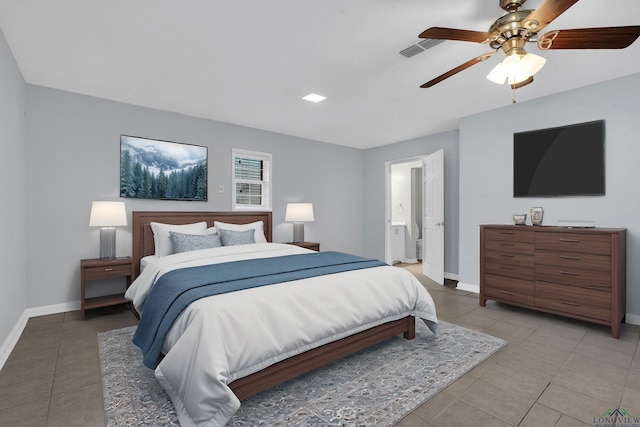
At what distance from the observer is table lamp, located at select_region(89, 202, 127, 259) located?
3.52m

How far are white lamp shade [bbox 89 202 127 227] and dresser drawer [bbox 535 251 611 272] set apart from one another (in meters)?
4.68

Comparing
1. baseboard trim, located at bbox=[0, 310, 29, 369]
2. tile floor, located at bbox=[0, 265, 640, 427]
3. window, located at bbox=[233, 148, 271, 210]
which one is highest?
window, located at bbox=[233, 148, 271, 210]

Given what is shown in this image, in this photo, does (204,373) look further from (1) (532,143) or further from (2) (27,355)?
(1) (532,143)

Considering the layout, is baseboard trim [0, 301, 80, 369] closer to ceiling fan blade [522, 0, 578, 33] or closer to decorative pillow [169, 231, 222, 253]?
decorative pillow [169, 231, 222, 253]

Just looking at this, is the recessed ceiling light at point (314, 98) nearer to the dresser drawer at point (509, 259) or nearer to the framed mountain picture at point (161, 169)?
the framed mountain picture at point (161, 169)

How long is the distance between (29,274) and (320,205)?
418 cm

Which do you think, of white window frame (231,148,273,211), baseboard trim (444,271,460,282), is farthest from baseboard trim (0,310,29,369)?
baseboard trim (444,271,460,282)

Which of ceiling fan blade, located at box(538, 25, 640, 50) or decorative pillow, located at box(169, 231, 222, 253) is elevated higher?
ceiling fan blade, located at box(538, 25, 640, 50)

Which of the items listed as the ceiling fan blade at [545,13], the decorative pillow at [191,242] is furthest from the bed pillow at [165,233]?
the ceiling fan blade at [545,13]

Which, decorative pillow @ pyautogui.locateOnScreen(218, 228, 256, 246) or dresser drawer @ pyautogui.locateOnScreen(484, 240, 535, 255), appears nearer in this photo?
dresser drawer @ pyautogui.locateOnScreen(484, 240, 535, 255)

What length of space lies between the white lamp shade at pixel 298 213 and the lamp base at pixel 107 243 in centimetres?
247

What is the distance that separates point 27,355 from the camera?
2529 mm

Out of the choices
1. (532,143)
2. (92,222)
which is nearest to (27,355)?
(92,222)

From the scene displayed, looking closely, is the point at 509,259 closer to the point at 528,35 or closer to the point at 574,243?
the point at 574,243
